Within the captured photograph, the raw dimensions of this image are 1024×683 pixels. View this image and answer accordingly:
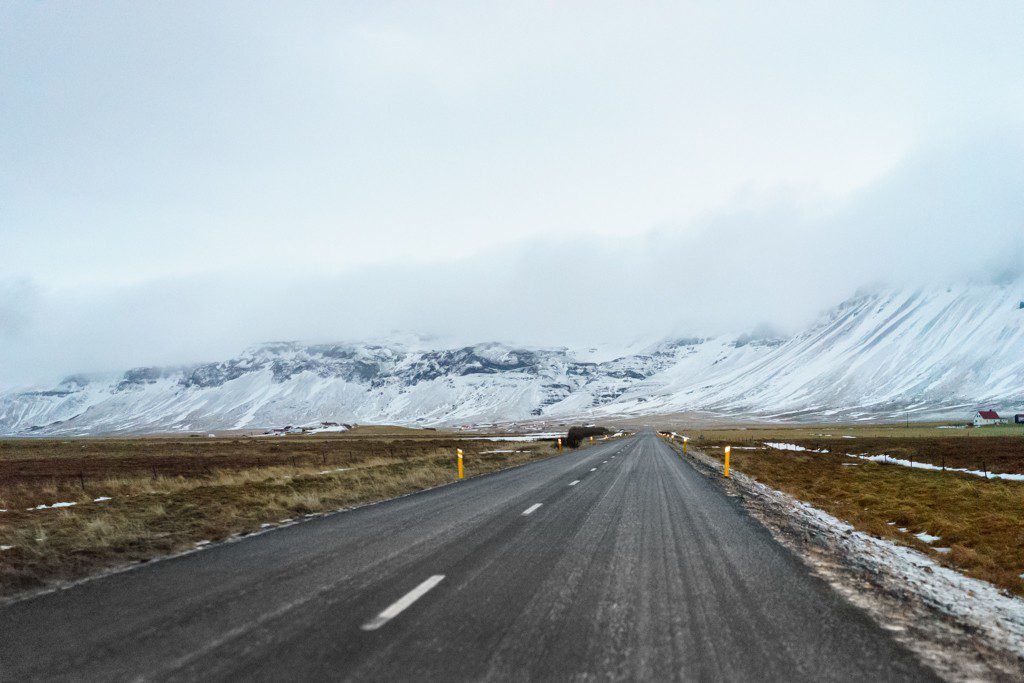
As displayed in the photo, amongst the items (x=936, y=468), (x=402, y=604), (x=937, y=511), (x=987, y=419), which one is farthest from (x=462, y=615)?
(x=987, y=419)

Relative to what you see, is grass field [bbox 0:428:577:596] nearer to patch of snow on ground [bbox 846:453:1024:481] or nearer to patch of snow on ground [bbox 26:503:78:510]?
patch of snow on ground [bbox 26:503:78:510]

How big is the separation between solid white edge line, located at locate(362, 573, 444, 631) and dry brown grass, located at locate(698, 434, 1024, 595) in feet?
26.2

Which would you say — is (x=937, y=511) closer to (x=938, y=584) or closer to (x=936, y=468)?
(x=938, y=584)

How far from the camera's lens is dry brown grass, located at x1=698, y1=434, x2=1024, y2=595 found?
10.1 m

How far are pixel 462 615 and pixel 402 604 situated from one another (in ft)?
2.40

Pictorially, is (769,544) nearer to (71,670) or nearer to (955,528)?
(955,528)

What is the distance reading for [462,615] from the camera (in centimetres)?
577

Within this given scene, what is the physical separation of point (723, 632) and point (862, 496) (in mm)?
17352

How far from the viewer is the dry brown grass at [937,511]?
10109mm

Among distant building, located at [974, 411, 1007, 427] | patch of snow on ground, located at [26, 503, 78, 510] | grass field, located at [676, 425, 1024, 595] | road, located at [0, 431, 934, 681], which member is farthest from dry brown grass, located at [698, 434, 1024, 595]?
distant building, located at [974, 411, 1007, 427]

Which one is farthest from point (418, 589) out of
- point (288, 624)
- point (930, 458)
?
point (930, 458)

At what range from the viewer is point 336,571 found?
7762 millimetres

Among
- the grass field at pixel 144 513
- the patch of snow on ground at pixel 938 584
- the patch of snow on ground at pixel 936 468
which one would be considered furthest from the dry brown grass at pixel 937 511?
the grass field at pixel 144 513

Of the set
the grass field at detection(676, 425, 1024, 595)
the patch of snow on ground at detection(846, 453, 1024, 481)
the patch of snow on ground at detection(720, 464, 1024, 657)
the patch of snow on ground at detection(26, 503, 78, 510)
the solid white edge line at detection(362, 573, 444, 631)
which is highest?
the solid white edge line at detection(362, 573, 444, 631)
